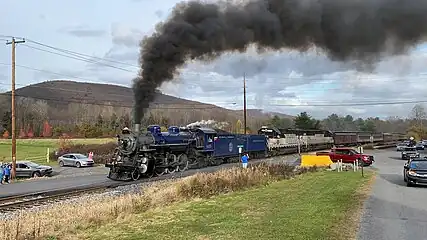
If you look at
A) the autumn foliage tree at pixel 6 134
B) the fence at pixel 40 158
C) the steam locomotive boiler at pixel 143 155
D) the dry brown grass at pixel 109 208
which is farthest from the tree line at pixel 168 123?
the dry brown grass at pixel 109 208

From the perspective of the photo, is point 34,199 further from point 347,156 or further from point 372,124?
point 372,124

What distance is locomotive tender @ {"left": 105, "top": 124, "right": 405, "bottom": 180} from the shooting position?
26.1 meters

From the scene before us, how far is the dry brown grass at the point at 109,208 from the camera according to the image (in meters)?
10.4

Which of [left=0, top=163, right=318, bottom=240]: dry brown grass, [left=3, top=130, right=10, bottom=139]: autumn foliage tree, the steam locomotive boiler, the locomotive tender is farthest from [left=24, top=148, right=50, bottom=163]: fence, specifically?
[left=0, top=163, right=318, bottom=240]: dry brown grass

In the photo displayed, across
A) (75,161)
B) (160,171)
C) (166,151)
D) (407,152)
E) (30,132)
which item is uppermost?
(30,132)

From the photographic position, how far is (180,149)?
30594 millimetres

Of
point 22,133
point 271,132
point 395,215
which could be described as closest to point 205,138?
point 271,132

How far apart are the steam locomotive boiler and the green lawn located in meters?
10.9

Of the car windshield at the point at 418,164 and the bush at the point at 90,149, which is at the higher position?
the car windshield at the point at 418,164

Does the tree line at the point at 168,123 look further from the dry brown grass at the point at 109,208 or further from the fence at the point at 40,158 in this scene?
the dry brown grass at the point at 109,208

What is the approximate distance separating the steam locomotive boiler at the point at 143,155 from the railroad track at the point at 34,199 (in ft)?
14.1

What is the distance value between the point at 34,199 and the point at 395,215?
13.8 metres

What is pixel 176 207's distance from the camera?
537 inches

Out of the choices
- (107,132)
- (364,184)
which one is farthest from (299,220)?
(107,132)
